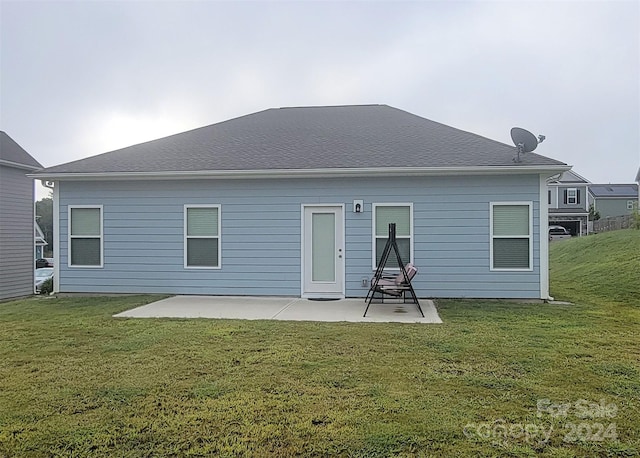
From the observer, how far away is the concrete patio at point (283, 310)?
6.50m

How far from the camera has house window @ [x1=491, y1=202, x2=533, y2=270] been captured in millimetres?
7922

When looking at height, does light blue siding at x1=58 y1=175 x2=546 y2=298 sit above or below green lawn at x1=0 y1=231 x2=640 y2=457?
above

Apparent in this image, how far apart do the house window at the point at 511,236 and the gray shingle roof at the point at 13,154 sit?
1479 cm

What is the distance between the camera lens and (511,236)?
797cm

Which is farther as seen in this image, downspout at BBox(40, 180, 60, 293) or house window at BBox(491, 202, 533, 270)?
downspout at BBox(40, 180, 60, 293)

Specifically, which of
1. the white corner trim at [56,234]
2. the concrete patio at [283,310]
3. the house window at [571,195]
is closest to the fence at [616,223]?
the house window at [571,195]

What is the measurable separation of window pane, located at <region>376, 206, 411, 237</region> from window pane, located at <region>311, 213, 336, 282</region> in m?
0.96

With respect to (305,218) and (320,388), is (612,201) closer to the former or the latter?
(305,218)

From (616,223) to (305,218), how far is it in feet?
71.7

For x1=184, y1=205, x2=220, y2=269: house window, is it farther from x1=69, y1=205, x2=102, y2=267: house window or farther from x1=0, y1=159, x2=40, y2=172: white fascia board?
x1=0, y1=159, x2=40, y2=172: white fascia board

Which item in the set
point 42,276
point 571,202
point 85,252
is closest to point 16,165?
point 42,276

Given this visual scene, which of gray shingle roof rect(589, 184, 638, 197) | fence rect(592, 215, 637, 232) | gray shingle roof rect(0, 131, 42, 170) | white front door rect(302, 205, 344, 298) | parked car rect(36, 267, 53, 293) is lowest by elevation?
parked car rect(36, 267, 53, 293)

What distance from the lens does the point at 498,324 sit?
19.4 feet

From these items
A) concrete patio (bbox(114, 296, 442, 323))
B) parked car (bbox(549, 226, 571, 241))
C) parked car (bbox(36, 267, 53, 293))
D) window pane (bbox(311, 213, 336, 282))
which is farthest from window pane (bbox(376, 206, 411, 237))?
parked car (bbox(549, 226, 571, 241))
